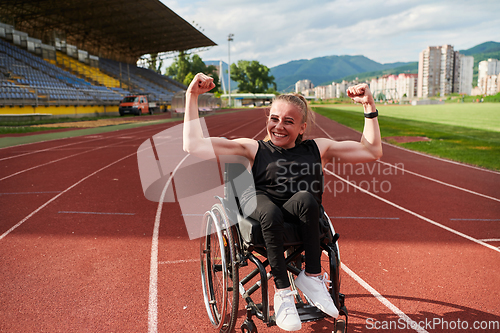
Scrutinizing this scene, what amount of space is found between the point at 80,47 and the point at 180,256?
44.3 m

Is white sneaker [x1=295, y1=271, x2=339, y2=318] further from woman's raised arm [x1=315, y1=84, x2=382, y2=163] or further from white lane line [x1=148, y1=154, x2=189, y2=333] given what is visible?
white lane line [x1=148, y1=154, x2=189, y2=333]

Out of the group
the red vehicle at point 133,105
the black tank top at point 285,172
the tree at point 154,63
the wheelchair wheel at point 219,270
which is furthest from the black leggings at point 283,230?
the tree at point 154,63

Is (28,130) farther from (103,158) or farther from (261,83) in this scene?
(261,83)

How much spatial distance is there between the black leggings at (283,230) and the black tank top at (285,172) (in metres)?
0.13

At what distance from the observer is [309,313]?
199 centimetres

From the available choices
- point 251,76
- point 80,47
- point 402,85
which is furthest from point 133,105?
point 402,85

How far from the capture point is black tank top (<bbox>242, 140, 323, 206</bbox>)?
2.14 meters

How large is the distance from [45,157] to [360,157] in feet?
30.7

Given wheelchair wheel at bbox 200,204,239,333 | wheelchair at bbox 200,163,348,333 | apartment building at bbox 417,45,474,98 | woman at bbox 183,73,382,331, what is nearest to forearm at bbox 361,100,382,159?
woman at bbox 183,73,382,331

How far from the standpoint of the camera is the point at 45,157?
9.35 m

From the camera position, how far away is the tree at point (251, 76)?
110000 millimetres

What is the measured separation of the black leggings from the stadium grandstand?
22831 mm

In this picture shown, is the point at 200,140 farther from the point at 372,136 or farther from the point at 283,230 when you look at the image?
the point at 372,136

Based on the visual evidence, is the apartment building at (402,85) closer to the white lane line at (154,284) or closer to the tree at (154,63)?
the tree at (154,63)
